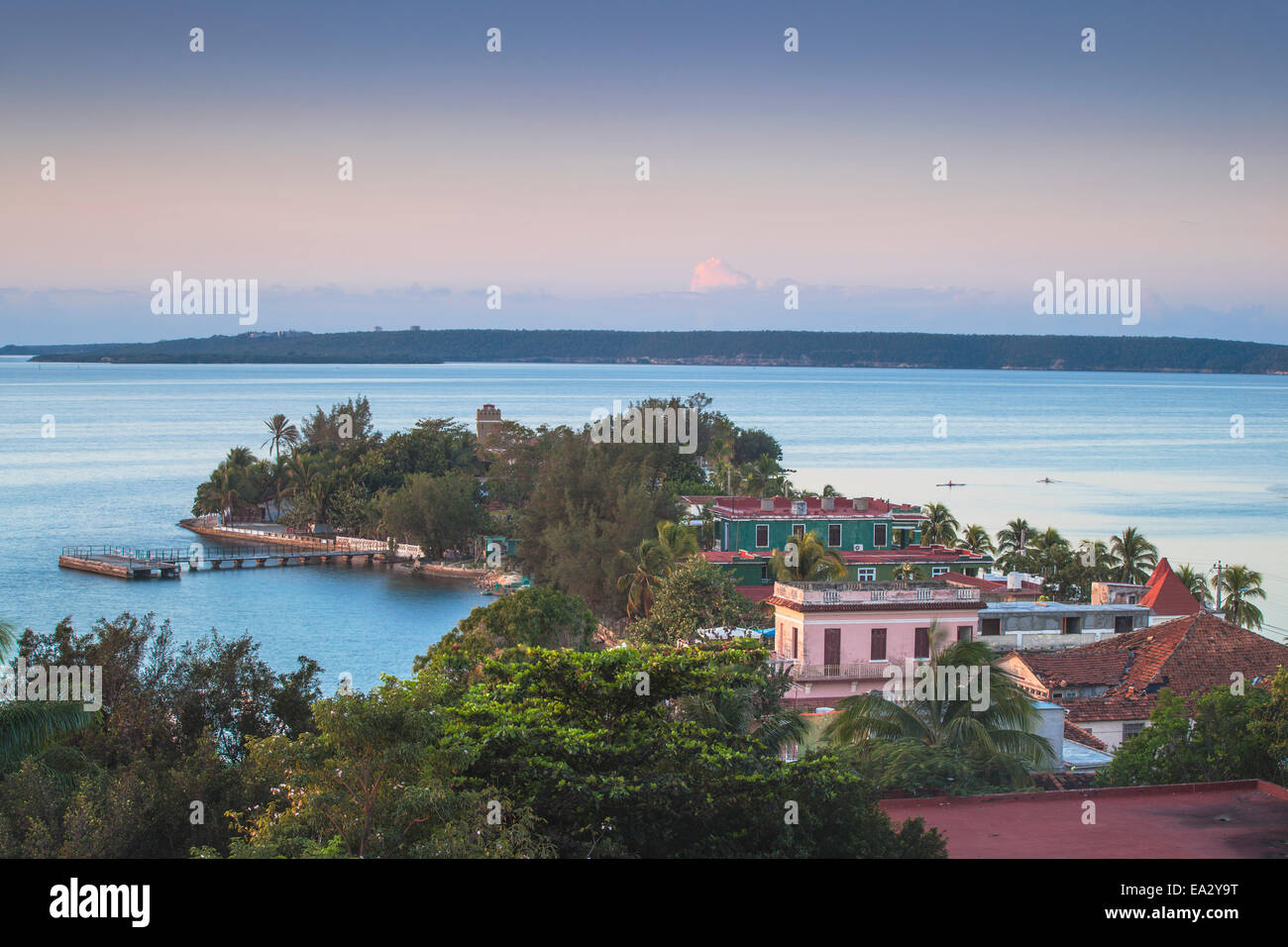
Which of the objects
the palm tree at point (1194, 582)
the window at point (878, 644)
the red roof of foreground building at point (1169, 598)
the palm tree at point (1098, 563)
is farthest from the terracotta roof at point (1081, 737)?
the palm tree at point (1194, 582)

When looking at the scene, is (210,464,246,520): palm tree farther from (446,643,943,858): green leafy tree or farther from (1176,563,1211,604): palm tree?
(446,643,943,858): green leafy tree

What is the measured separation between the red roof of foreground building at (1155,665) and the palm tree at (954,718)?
6537 mm

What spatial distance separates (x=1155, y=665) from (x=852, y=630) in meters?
6.88

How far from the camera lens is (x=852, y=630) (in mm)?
29734

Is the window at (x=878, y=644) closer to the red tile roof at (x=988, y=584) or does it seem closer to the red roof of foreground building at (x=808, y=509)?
the red tile roof at (x=988, y=584)

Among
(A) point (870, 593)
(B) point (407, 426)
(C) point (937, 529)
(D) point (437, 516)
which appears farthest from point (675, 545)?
(B) point (407, 426)

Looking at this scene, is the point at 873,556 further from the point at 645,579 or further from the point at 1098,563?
the point at 1098,563

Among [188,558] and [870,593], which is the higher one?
[870,593]

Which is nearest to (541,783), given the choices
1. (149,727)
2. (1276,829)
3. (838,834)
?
(838,834)

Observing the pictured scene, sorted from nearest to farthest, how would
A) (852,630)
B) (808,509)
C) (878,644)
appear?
1. (852,630)
2. (878,644)
3. (808,509)

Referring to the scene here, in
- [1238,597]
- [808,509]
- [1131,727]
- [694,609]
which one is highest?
[808,509]

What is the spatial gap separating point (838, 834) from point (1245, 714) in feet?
30.5

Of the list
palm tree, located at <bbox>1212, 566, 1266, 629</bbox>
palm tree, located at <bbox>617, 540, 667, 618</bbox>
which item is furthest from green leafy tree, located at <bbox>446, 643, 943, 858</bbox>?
palm tree, located at <bbox>1212, 566, 1266, 629</bbox>

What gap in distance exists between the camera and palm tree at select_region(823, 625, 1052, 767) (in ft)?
62.0
